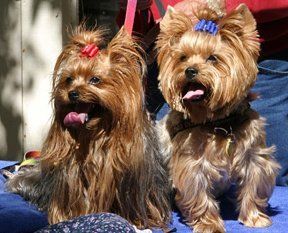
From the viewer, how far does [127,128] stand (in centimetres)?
276

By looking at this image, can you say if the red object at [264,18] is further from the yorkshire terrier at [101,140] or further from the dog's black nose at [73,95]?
the dog's black nose at [73,95]

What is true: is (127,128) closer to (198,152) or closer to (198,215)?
(198,152)

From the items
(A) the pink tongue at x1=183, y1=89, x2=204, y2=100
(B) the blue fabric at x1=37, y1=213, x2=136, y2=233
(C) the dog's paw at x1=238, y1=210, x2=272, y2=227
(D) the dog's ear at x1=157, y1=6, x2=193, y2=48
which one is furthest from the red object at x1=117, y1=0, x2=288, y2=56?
(B) the blue fabric at x1=37, y1=213, x2=136, y2=233

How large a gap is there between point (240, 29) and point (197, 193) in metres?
0.77

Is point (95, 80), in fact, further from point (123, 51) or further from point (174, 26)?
point (174, 26)

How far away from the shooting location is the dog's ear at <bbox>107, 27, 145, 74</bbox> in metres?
2.77

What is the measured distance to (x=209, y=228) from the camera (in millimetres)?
2938

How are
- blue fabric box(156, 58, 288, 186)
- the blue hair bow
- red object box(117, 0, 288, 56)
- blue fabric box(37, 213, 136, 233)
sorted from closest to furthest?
blue fabric box(37, 213, 136, 233) < the blue hair bow < red object box(117, 0, 288, 56) < blue fabric box(156, 58, 288, 186)

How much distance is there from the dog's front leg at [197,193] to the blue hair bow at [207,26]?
1.91 ft

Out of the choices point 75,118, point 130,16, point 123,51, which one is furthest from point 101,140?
point 130,16

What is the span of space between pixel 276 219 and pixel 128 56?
1116 millimetres

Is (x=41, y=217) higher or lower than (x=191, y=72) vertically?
lower

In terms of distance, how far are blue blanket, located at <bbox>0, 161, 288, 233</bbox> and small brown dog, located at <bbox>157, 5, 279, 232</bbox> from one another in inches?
2.4

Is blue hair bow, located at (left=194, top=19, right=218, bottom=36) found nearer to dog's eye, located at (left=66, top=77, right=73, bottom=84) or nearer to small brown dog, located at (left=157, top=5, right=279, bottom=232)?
small brown dog, located at (left=157, top=5, right=279, bottom=232)
